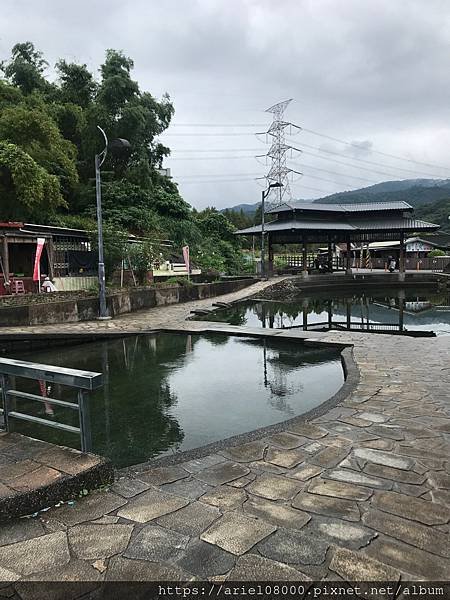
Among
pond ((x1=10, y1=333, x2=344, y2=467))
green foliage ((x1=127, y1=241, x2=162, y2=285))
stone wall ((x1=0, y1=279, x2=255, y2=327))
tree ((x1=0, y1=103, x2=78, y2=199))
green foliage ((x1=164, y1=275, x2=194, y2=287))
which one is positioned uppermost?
tree ((x1=0, y1=103, x2=78, y2=199))

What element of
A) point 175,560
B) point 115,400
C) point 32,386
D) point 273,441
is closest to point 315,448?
point 273,441

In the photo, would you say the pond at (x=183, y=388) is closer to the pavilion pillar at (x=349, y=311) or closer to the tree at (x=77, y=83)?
the pavilion pillar at (x=349, y=311)

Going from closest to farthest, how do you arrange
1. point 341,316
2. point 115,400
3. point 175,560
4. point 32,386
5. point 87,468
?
point 175,560
point 87,468
point 115,400
point 32,386
point 341,316

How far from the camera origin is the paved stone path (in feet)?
6.91

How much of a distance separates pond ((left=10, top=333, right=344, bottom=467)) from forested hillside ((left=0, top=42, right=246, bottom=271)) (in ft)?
25.5

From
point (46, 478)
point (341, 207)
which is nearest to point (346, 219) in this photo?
point (341, 207)

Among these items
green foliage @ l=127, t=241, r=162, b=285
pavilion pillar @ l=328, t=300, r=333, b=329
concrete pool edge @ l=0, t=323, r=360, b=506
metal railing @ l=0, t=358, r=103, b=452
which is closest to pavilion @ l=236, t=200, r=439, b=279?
pavilion pillar @ l=328, t=300, r=333, b=329

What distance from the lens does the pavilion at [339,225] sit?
99.1 feet

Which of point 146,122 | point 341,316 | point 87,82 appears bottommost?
point 341,316

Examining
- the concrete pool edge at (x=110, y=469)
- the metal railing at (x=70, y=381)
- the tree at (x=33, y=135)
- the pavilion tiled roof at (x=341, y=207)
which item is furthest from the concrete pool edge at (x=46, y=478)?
the pavilion tiled roof at (x=341, y=207)

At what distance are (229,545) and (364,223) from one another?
3232cm

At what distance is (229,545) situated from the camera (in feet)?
7.48

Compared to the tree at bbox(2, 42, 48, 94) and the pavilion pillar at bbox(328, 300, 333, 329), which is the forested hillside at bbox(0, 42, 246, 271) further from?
the pavilion pillar at bbox(328, 300, 333, 329)

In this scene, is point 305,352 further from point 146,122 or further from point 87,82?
point 87,82
